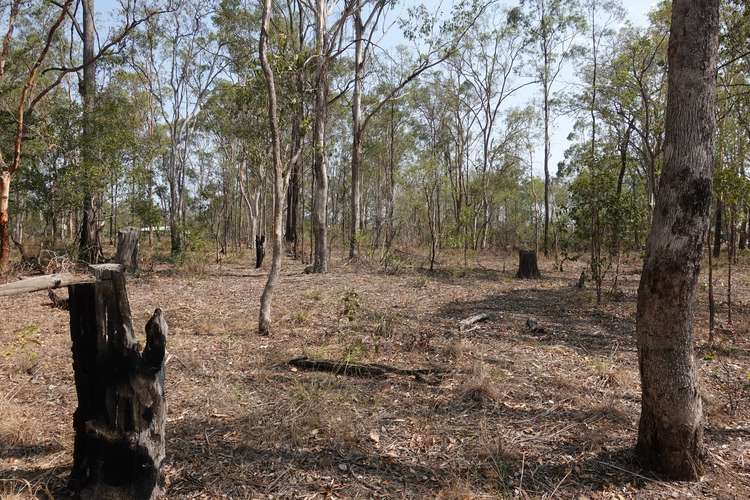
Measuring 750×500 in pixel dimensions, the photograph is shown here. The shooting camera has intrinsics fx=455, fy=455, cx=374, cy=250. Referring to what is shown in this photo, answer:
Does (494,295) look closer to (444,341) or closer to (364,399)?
(444,341)

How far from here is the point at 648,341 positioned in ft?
9.28

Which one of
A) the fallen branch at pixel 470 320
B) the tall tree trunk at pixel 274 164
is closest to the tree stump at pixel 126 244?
the tall tree trunk at pixel 274 164

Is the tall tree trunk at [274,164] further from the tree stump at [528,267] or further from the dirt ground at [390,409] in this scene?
the tree stump at [528,267]

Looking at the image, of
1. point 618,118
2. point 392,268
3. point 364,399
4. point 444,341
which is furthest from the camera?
point 618,118

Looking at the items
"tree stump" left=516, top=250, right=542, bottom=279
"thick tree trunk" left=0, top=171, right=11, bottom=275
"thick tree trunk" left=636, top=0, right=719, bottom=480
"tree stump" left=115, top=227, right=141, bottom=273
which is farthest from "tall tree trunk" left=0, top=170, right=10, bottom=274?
"tree stump" left=516, top=250, right=542, bottom=279

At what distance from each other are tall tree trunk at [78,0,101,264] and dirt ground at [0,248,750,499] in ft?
16.7

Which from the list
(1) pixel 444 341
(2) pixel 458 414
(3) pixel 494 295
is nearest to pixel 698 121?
(2) pixel 458 414

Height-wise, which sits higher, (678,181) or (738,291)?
(678,181)

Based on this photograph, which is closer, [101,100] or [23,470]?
[23,470]

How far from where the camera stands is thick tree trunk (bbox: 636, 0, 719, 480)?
8.65ft

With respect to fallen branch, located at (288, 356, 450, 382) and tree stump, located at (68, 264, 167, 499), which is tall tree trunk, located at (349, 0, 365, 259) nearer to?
fallen branch, located at (288, 356, 450, 382)

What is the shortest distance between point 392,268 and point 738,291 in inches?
345

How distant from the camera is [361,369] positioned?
4852 mm

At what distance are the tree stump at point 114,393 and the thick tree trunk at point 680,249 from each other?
2950 millimetres
